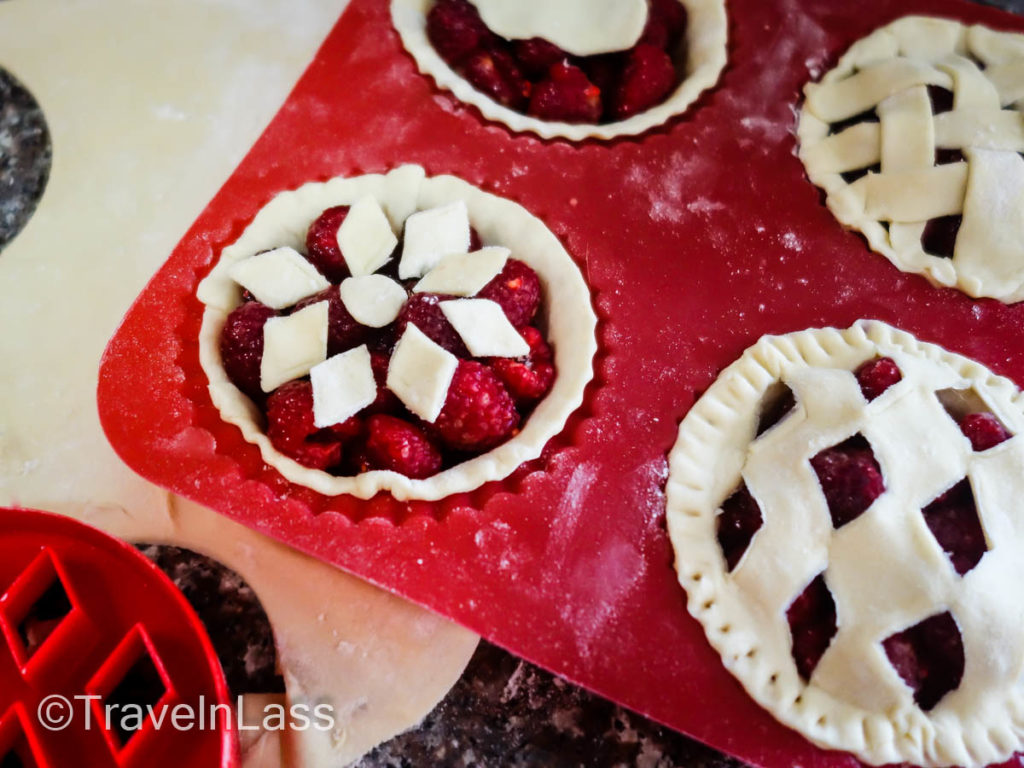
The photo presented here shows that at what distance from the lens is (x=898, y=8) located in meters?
1.49

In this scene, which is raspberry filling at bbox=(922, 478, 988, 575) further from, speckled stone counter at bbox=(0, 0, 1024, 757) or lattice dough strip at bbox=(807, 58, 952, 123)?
lattice dough strip at bbox=(807, 58, 952, 123)

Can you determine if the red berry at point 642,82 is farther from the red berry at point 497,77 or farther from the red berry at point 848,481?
the red berry at point 848,481

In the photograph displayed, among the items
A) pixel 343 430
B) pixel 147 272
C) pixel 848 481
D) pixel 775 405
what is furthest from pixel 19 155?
pixel 848 481

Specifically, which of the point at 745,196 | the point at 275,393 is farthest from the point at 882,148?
the point at 275,393

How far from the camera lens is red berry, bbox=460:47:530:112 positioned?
1.40 meters

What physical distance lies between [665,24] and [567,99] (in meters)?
0.30

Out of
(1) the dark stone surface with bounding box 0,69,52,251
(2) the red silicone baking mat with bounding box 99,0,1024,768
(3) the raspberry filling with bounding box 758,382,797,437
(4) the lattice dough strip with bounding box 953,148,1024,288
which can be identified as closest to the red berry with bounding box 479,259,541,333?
(2) the red silicone baking mat with bounding box 99,0,1024,768

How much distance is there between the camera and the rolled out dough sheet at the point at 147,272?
1022 millimetres

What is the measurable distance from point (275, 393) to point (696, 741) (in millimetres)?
747

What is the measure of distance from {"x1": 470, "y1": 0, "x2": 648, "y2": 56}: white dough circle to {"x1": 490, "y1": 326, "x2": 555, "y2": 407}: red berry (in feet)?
2.03

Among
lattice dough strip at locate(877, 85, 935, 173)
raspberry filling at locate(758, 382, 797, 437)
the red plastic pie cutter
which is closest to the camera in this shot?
the red plastic pie cutter

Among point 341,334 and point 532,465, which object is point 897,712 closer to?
point 532,465

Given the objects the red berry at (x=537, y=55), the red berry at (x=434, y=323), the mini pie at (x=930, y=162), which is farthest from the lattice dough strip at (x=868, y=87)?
the red berry at (x=434, y=323)

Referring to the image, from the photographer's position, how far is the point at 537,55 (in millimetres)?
1426
